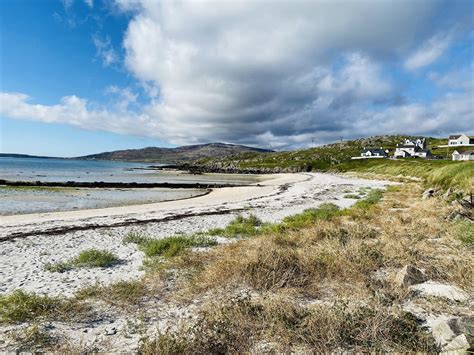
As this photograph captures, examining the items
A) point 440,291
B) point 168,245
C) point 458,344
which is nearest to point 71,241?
point 168,245

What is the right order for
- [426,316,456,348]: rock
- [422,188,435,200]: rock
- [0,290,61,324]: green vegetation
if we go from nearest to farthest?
[426,316,456,348]: rock, [0,290,61,324]: green vegetation, [422,188,435,200]: rock

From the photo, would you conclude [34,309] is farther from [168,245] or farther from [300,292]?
[300,292]

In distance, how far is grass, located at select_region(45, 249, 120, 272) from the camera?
32.7 feet

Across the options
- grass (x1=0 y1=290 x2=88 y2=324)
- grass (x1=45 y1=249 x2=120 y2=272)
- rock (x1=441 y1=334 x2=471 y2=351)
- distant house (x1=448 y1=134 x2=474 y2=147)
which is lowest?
grass (x1=45 y1=249 x2=120 y2=272)

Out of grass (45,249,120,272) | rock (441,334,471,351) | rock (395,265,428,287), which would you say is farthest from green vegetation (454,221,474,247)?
grass (45,249,120,272)

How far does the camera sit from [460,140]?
143 meters

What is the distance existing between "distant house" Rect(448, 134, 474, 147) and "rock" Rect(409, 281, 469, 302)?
549ft

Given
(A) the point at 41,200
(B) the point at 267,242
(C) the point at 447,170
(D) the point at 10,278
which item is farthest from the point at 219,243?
(A) the point at 41,200

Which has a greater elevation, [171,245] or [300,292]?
[300,292]

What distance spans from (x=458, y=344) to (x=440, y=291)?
3.02 meters

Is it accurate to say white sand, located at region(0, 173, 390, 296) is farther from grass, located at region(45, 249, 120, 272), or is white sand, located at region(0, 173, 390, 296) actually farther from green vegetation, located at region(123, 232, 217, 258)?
green vegetation, located at region(123, 232, 217, 258)

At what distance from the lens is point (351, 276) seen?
7836 mm

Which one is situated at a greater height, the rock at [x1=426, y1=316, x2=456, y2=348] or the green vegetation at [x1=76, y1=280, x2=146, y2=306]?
the rock at [x1=426, y1=316, x2=456, y2=348]

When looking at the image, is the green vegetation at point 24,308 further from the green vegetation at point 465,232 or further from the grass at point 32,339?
the green vegetation at point 465,232
